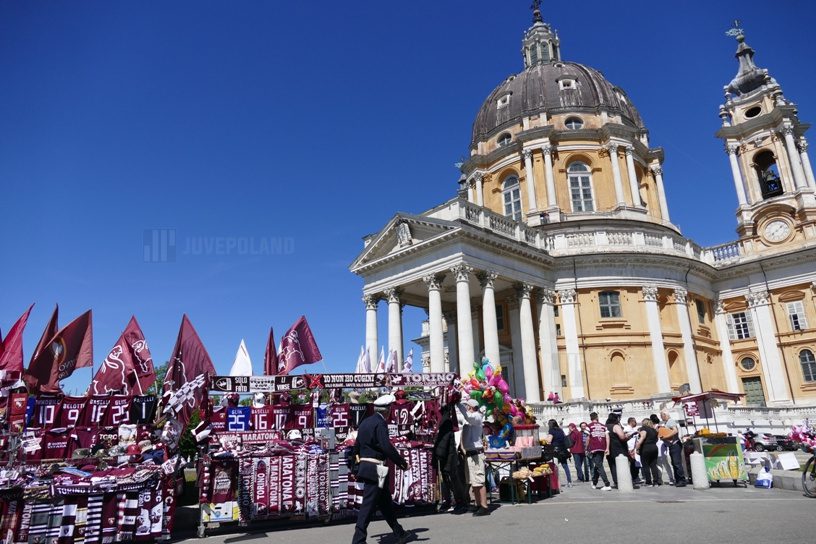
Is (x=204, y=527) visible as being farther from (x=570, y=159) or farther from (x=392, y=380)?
(x=570, y=159)

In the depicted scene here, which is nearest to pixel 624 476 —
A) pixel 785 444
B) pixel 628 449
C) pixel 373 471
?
pixel 628 449

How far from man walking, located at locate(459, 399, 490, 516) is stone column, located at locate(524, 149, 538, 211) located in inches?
1080

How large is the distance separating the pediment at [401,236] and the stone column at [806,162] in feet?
80.1

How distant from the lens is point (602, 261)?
30.7m

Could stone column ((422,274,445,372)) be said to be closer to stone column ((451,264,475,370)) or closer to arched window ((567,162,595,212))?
stone column ((451,264,475,370))

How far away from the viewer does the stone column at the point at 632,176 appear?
36.5 metres

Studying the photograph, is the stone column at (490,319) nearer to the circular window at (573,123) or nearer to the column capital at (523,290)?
the column capital at (523,290)

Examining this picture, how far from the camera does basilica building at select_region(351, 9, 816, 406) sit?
28000 millimetres

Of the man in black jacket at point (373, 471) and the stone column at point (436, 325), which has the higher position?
the stone column at point (436, 325)

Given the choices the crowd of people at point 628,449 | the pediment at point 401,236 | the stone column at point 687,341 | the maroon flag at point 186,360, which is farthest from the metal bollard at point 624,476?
the stone column at point 687,341

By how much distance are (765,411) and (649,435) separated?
801 inches

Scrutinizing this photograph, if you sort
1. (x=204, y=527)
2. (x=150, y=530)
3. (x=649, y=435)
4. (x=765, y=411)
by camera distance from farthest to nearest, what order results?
(x=765, y=411) < (x=649, y=435) < (x=204, y=527) < (x=150, y=530)

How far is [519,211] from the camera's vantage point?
3734 centimetres

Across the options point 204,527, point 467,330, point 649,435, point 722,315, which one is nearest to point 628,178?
point 722,315
